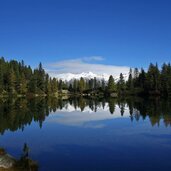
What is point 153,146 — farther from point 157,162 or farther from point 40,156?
point 40,156

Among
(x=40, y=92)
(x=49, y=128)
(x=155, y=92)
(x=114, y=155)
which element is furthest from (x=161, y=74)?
(x=114, y=155)

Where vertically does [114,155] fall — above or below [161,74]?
below

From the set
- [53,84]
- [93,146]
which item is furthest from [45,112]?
[53,84]

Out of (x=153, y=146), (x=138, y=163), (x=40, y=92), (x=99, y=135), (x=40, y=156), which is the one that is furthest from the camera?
(x=40, y=92)

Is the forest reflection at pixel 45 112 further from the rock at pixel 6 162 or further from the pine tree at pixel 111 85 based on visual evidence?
the pine tree at pixel 111 85

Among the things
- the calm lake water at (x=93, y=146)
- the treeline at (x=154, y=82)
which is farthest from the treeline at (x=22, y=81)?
the calm lake water at (x=93, y=146)

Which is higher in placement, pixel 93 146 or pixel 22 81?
pixel 22 81

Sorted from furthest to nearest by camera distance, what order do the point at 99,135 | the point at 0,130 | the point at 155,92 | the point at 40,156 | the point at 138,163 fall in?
the point at 155,92 < the point at 0,130 < the point at 99,135 < the point at 40,156 < the point at 138,163

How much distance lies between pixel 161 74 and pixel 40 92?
69440 mm

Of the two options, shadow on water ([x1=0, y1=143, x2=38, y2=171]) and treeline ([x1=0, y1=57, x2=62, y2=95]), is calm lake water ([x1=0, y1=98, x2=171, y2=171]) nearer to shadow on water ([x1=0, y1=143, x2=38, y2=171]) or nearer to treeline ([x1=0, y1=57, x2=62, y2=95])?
shadow on water ([x1=0, y1=143, x2=38, y2=171])

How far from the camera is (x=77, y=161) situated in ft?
75.2

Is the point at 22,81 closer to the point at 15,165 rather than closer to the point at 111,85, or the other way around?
the point at 111,85

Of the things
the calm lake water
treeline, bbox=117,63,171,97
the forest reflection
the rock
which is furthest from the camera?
treeline, bbox=117,63,171,97

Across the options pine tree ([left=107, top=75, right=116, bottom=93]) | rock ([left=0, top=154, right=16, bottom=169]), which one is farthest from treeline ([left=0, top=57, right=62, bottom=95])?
rock ([left=0, top=154, right=16, bottom=169])
